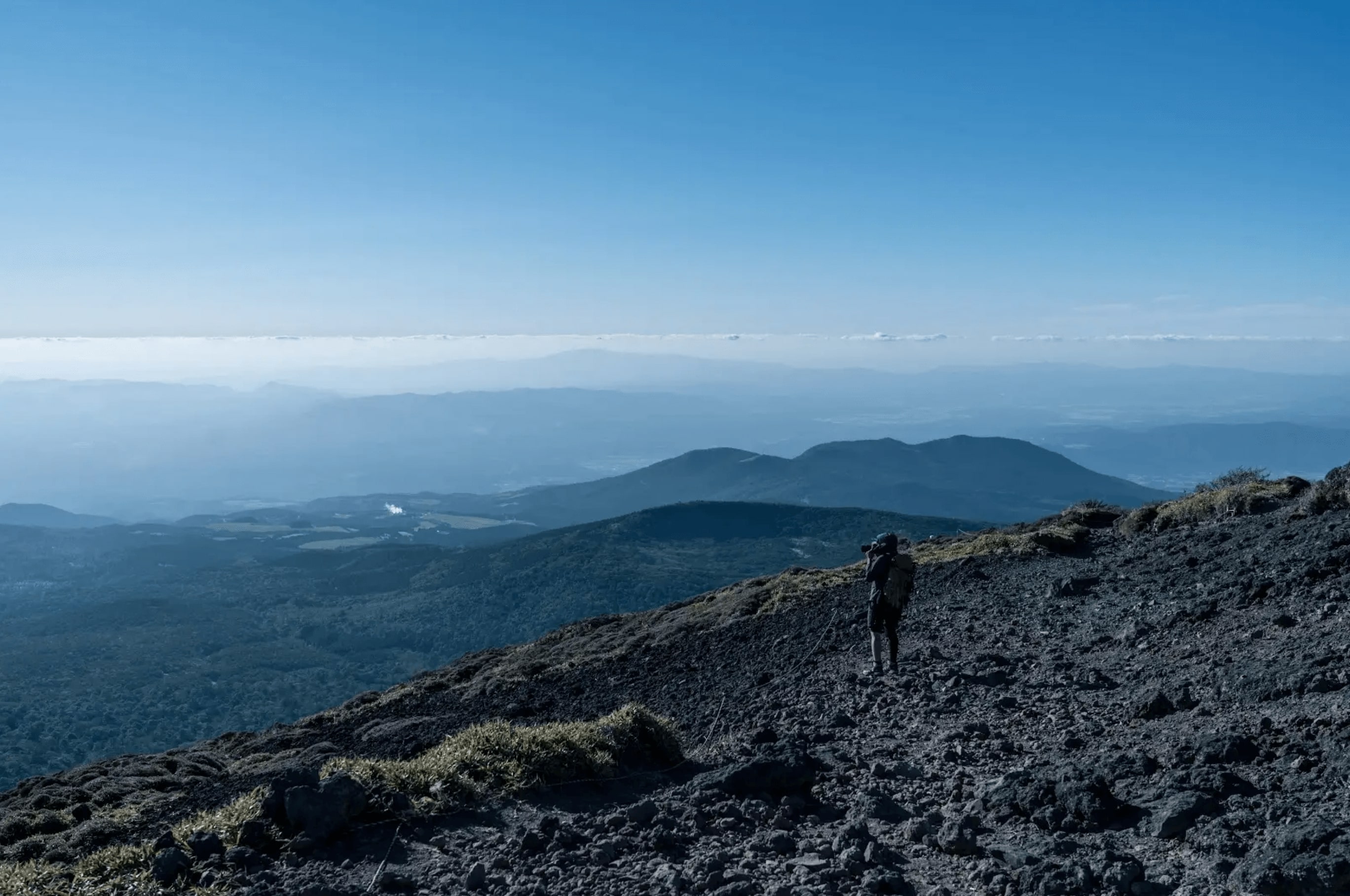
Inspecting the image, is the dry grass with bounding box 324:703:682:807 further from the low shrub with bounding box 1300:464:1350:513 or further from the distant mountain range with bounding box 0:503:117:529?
the distant mountain range with bounding box 0:503:117:529

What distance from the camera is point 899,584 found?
10.5 meters

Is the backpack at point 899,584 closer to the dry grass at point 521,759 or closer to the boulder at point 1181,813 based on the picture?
the dry grass at point 521,759

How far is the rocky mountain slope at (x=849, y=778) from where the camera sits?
17.1 ft

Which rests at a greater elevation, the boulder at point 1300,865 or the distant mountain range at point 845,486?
the boulder at point 1300,865

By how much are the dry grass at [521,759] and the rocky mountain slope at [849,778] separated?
0.08 feet

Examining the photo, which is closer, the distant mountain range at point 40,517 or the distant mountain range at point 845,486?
the distant mountain range at point 845,486

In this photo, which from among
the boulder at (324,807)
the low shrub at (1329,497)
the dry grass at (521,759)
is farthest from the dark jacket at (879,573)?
the low shrub at (1329,497)

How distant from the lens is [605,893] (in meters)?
5.16

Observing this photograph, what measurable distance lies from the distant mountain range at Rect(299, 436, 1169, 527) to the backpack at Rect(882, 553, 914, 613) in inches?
4824

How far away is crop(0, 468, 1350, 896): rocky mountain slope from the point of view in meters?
5.21

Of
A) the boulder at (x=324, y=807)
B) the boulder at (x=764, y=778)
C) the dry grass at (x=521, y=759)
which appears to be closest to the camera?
the boulder at (x=324, y=807)

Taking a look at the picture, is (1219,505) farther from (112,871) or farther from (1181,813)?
(112,871)

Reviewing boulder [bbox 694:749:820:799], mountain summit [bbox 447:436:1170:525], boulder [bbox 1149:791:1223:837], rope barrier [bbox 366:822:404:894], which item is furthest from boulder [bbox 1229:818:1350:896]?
mountain summit [bbox 447:436:1170:525]

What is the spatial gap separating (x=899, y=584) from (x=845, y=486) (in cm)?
14010
